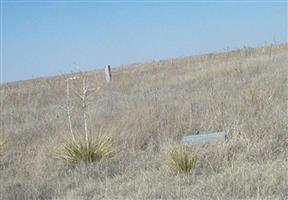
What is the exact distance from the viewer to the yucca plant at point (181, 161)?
6703 millimetres

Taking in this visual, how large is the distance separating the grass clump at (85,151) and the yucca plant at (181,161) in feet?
5.18

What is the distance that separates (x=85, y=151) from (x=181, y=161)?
2.04m

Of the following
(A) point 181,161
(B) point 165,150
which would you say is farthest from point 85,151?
(A) point 181,161

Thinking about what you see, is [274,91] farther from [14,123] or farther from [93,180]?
[14,123]

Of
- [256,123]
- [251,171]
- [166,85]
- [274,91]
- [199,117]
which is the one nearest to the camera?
[251,171]

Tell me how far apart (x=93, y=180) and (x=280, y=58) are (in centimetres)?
1235

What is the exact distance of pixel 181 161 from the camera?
6727mm

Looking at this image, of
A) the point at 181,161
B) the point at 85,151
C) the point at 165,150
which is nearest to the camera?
the point at 181,161

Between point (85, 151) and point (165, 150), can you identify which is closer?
point (165, 150)

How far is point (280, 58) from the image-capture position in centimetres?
1794

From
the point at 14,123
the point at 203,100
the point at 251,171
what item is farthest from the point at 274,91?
the point at 14,123

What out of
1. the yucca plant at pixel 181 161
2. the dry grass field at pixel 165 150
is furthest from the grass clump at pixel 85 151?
the yucca plant at pixel 181 161

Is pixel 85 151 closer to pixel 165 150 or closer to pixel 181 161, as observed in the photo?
pixel 165 150

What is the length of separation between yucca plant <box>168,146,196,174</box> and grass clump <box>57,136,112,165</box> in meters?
1.58
